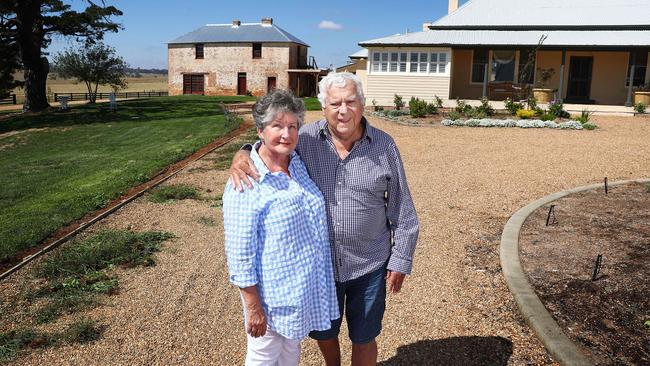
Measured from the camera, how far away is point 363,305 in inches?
113

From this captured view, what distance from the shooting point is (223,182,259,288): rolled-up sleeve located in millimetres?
2305

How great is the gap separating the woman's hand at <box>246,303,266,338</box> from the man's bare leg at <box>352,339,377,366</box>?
2.28 ft

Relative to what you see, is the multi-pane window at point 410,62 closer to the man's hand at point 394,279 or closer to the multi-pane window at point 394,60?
the multi-pane window at point 394,60

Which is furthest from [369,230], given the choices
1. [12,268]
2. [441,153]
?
[441,153]

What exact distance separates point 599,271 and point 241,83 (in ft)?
136

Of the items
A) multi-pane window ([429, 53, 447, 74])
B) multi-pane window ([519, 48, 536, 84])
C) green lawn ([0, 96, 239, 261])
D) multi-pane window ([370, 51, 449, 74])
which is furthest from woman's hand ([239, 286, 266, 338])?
multi-pane window ([519, 48, 536, 84])

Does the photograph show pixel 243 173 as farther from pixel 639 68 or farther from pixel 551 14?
pixel 551 14

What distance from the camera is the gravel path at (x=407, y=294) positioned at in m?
3.63

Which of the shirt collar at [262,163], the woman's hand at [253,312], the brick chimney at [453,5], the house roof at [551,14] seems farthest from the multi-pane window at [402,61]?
the woman's hand at [253,312]

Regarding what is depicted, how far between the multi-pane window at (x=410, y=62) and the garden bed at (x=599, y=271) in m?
17.0

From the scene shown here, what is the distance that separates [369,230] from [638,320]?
240 cm

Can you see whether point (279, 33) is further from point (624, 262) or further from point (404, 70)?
point (624, 262)

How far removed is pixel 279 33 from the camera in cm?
4409

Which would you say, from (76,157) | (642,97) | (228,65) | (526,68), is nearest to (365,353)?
(76,157)
